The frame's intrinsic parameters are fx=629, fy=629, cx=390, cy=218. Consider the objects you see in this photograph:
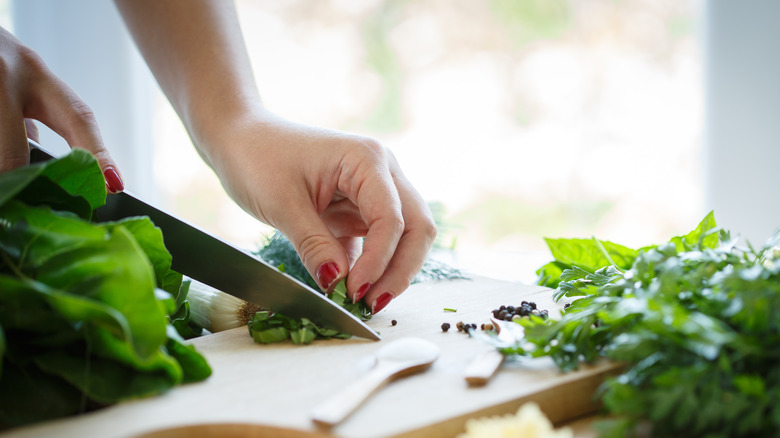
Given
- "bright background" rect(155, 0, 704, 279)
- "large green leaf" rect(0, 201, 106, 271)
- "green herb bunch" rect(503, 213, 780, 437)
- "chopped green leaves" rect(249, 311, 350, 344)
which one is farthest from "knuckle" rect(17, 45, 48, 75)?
"bright background" rect(155, 0, 704, 279)

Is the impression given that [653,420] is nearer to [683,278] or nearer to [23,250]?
[683,278]

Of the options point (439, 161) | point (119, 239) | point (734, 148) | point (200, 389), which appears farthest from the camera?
point (439, 161)

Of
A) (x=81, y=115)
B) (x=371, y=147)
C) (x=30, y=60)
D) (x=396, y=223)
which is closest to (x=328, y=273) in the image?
(x=396, y=223)

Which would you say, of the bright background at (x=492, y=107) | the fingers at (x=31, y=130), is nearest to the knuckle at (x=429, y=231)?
the fingers at (x=31, y=130)

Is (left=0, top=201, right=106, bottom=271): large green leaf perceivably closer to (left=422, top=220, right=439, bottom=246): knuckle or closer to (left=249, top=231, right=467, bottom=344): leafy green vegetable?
(left=249, top=231, right=467, bottom=344): leafy green vegetable

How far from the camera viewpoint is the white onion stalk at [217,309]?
1.14 m

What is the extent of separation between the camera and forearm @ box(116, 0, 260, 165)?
138 centimetres

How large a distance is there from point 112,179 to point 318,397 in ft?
1.74

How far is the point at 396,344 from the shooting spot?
0.88 m

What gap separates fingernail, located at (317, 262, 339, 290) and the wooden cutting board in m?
0.17

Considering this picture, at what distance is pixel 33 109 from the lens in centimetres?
113

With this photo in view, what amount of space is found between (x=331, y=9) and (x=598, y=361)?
398 cm

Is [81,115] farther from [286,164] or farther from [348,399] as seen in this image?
[348,399]

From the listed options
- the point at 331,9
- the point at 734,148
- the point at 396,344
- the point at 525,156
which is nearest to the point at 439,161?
the point at 525,156
